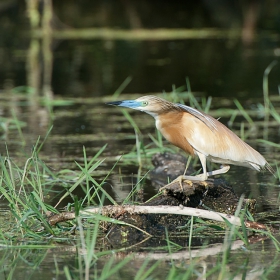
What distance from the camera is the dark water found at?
8.17 meters

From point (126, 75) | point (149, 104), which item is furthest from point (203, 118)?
point (126, 75)

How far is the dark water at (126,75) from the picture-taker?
26.8 feet

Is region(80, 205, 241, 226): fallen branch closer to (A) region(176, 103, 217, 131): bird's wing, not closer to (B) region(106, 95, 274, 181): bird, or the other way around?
(B) region(106, 95, 274, 181): bird

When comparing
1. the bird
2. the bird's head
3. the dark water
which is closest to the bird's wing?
the bird

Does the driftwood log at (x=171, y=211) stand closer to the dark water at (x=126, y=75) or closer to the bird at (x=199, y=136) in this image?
the bird at (x=199, y=136)

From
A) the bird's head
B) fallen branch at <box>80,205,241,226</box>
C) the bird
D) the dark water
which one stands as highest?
the bird's head

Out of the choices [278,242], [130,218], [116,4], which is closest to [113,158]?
[130,218]

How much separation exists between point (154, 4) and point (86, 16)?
3.30 m

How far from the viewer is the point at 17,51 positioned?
Result: 62.3ft

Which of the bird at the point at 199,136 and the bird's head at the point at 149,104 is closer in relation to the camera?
the bird's head at the point at 149,104

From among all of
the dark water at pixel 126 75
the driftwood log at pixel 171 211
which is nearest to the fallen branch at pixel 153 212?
the driftwood log at pixel 171 211

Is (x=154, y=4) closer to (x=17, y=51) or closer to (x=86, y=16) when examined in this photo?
(x=86, y=16)

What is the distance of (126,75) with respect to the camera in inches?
593

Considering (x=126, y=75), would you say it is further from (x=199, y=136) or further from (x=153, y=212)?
(x=153, y=212)
